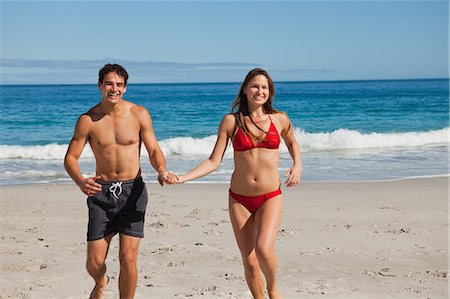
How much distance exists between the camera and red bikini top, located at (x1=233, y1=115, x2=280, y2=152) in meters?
5.85

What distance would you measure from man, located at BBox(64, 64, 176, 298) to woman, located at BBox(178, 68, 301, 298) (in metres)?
0.46

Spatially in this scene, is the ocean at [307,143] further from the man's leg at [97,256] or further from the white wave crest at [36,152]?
the man's leg at [97,256]

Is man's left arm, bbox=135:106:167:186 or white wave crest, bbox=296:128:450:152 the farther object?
white wave crest, bbox=296:128:450:152

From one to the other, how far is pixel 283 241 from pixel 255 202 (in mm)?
3167

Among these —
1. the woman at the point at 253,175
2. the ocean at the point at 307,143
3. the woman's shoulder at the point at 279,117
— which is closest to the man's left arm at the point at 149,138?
the woman at the point at 253,175

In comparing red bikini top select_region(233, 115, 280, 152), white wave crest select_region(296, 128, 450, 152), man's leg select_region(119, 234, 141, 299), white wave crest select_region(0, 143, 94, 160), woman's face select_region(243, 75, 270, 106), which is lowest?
white wave crest select_region(296, 128, 450, 152)

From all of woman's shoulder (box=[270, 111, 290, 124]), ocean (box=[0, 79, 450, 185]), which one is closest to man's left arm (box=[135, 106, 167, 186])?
woman's shoulder (box=[270, 111, 290, 124])

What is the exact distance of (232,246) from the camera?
28.6 ft

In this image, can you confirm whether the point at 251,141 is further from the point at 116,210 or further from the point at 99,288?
the point at 99,288

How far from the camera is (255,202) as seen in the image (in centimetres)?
582

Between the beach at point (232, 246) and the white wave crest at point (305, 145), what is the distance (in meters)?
8.52

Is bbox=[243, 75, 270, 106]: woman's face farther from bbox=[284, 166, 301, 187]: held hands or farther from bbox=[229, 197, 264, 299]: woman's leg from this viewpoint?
bbox=[229, 197, 264, 299]: woman's leg

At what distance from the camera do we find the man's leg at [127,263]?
577cm

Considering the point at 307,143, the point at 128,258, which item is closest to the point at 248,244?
the point at 128,258
